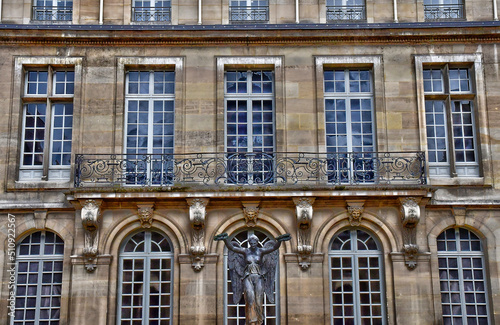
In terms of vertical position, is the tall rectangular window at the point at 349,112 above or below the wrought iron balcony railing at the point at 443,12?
below

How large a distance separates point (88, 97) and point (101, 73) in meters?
0.62

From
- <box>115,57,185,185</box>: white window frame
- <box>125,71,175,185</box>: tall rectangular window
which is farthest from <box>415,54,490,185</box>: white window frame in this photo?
<box>125,71,175,185</box>: tall rectangular window

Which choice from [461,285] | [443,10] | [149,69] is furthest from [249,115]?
[461,285]

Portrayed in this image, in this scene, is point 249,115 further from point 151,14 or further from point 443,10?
point 443,10

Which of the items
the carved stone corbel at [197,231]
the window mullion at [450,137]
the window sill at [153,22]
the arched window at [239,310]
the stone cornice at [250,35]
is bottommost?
the arched window at [239,310]

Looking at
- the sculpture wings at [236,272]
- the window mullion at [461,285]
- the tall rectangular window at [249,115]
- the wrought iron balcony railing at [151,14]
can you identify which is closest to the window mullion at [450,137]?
the window mullion at [461,285]

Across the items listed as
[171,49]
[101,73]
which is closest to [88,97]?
[101,73]

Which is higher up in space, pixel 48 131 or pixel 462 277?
pixel 48 131

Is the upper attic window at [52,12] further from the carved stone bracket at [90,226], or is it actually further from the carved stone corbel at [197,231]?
the carved stone corbel at [197,231]

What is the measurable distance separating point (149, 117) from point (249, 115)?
223cm

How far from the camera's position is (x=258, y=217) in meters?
17.3

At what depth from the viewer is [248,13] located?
62.3 feet

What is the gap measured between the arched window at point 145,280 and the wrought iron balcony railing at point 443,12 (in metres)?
7.86

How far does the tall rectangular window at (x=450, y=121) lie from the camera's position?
18.1 m
